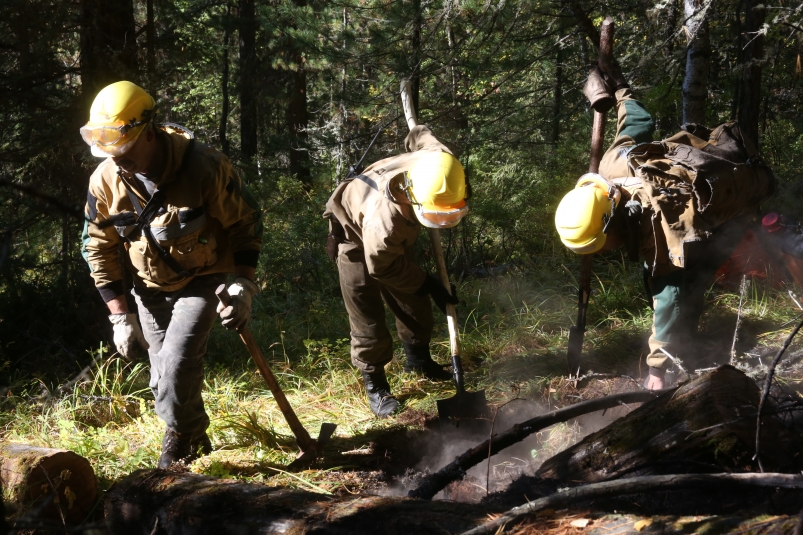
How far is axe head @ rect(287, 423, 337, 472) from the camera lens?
4.02 m

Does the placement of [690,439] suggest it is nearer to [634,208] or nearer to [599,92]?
[634,208]

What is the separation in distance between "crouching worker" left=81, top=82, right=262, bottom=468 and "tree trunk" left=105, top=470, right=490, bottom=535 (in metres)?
0.75

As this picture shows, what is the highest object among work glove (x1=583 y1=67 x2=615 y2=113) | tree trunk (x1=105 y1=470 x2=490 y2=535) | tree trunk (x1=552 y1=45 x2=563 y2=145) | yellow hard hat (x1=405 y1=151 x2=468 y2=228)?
tree trunk (x1=552 y1=45 x2=563 y2=145)

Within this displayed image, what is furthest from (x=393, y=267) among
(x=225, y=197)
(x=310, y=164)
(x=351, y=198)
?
(x=310, y=164)

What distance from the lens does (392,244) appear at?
4.19 metres

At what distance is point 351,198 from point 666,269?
2187 millimetres

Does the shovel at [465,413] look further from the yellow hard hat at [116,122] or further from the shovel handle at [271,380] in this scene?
the yellow hard hat at [116,122]

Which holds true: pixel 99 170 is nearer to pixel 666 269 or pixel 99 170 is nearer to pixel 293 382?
pixel 293 382

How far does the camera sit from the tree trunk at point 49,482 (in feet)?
11.0

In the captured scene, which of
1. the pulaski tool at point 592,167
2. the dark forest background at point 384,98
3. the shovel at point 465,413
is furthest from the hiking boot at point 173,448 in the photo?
the pulaski tool at point 592,167

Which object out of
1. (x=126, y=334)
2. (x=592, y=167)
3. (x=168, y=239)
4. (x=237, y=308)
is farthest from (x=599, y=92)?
(x=126, y=334)

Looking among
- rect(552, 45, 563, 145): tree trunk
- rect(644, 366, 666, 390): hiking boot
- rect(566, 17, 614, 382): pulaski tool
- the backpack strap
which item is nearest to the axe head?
the backpack strap

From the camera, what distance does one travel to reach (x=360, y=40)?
25.8 ft

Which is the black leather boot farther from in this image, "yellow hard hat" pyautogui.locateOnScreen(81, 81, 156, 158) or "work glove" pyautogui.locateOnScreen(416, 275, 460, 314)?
"work glove" pyautogui.locateOnScreen(416, 275, 460, 314)
